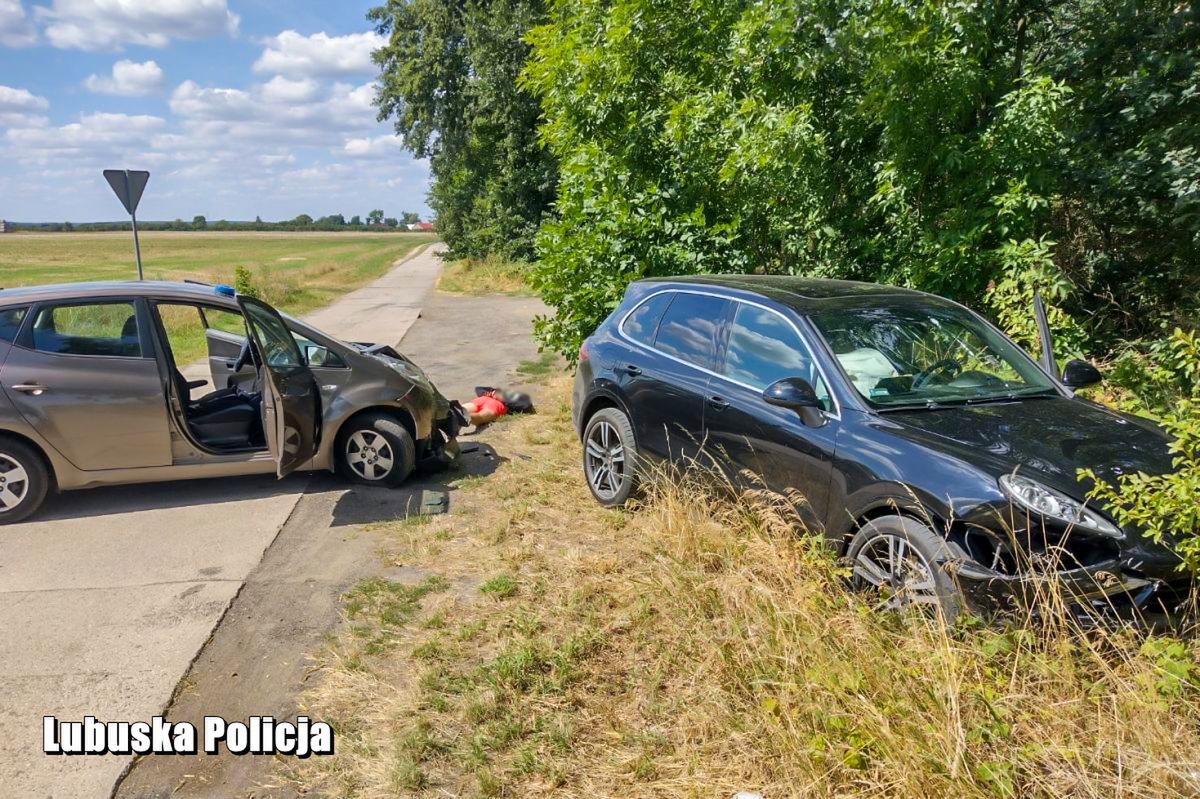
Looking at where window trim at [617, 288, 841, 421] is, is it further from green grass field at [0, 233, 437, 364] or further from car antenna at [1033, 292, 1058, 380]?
green grass field at [0, 233, 437, 364]

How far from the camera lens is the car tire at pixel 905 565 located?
3.30 m

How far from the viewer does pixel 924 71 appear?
6.64m

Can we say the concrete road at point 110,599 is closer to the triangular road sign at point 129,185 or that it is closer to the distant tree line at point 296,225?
the triangular road sign at point 129,185

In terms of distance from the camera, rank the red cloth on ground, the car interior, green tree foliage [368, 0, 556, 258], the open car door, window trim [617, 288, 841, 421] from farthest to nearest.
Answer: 1. green tree foliage [368, 0, 556, 258]
2. the red cloth on ground
3. the car interior
4. the open car door
5. window trim [617, 288, 841, 421]

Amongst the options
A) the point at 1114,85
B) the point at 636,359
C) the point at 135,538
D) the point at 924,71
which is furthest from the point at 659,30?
the point at 135,538

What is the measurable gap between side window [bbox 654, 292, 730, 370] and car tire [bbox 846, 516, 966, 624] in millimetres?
1717

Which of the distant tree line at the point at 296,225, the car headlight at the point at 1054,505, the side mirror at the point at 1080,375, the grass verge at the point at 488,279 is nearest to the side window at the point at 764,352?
the car headlight at the point at 1054,505

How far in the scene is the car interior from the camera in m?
6.27

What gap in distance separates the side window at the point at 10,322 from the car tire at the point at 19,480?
2.45 feet

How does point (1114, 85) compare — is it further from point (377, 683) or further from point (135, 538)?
point (135, 538)

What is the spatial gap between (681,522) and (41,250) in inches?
3079

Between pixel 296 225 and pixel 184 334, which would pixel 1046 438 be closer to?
pixel 184 334

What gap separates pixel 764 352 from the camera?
15.4 feet

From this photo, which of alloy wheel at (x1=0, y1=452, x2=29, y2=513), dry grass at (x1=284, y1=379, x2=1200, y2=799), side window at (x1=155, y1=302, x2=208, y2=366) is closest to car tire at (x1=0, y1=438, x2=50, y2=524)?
alloy wheel at (x1=0, y1=452, x2=29, y2=513)
